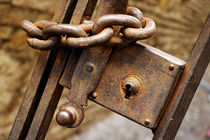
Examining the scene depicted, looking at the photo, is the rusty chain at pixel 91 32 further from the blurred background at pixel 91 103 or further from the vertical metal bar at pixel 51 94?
the blurred background at pixel 91 103

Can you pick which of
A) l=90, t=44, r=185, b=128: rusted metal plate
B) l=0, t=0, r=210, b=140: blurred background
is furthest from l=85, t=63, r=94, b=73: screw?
l=0, t=0, r=210, b=140: blurred background

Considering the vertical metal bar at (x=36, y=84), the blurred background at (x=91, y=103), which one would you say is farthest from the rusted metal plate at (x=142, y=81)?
the blurred background at (x=91, y=103)

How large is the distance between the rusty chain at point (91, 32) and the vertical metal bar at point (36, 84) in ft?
0.22

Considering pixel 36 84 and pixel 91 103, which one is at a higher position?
pixel 36 84

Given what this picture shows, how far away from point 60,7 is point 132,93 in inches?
10.5

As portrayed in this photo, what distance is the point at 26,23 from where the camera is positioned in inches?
19.6

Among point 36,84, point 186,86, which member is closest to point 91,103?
point 36,84

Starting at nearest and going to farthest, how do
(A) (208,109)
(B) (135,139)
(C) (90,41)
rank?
(C) (90,41) → (B) (135,139) → (A) (208,109)

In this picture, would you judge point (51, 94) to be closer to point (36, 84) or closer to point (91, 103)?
point (36, 84)

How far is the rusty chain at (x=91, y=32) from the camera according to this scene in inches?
17.4

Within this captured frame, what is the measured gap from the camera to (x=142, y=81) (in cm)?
52

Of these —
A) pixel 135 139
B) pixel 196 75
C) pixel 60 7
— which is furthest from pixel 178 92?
pixel 135 139

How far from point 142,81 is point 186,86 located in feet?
0.31

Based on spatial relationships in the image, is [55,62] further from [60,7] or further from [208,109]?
[208,109]
